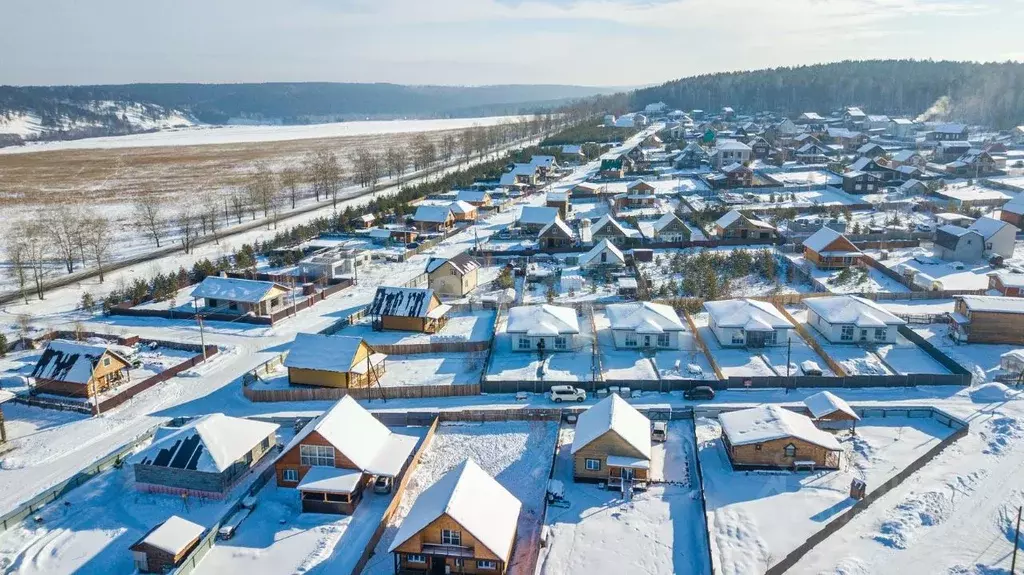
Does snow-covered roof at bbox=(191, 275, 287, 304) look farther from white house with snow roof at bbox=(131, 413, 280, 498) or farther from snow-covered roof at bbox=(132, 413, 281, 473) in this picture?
white house with snow roof at bbox=(131, 413, 280, 498)

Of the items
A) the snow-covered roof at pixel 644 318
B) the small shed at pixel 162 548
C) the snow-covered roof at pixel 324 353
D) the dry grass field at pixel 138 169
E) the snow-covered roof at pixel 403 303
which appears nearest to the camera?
the small shed at pixel 162 548

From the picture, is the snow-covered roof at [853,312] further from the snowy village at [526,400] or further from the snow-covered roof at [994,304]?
the snow-covered roof at [994,304]

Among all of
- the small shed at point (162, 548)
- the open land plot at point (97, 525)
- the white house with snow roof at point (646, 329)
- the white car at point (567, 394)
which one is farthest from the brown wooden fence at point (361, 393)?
the small shed at point (162, 548)

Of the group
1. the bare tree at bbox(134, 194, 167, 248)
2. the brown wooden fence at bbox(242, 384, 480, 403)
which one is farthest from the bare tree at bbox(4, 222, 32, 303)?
the brown wooden fence at bbox(242, 384, 480, 403)

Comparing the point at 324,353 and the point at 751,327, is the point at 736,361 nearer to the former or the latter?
the point at 751,327

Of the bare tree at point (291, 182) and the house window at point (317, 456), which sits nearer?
the house window at point (317, 456)

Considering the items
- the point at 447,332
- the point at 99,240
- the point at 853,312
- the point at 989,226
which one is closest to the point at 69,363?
the point at 447,332
